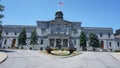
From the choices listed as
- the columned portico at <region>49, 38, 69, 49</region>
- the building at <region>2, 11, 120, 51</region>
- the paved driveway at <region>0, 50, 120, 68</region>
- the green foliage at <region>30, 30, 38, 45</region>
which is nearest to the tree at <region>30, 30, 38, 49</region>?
the green foliage at <region>30, 30, 38, 45</region>

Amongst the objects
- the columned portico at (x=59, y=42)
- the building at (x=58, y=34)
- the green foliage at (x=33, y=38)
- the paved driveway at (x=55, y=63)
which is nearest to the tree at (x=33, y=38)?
the green foliage at (x=33, y=38)

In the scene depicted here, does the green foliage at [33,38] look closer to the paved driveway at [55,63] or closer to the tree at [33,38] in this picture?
the tree at [33,38]

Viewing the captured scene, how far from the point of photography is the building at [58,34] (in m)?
72.6

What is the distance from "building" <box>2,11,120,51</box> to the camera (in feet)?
238

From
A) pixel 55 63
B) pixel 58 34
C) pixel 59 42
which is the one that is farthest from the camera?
pixel 59 42

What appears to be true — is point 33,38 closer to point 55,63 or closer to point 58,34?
point 58,34

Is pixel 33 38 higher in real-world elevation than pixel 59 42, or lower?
higher

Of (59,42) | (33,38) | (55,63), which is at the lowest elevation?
(55,63)

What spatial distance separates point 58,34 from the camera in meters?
72.4

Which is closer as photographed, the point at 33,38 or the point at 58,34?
the point at 33,38

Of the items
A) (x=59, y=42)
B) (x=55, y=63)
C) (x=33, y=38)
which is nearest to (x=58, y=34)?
(x=59, y=42)

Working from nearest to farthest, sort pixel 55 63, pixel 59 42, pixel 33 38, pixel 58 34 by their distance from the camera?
pixel 55 63 → pixel 33 38 → pixel 58 34 → pixel 59 42

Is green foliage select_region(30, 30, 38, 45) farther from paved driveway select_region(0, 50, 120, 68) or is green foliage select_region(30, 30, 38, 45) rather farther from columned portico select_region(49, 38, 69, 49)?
paved driveway select_region(0, 50, 120, 68)

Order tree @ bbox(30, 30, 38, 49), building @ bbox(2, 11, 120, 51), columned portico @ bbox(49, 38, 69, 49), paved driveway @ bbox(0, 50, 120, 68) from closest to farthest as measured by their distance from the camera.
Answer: paved driveway @ bbox(0, 50, 120, 68)
tree @ bbox(30, 30, 38, 49)
columned portico @ bbox(49, 38, 69, 49)
building @ bbox(2, 11, 120, 51)
